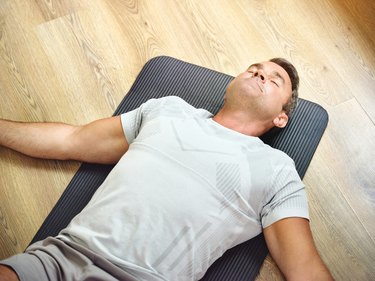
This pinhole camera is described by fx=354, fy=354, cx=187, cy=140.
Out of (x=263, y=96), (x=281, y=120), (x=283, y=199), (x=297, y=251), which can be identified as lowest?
(x=297, y=251)

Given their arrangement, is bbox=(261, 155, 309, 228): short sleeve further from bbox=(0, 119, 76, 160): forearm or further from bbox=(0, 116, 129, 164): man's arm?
bbox=(0, 119, 76, 160): forearm

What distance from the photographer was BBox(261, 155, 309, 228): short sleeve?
1.09 metres

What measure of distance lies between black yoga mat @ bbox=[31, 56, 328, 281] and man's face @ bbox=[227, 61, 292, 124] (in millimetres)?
156

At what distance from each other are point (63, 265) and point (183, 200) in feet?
1.22

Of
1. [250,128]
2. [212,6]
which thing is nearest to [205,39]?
[212,6]

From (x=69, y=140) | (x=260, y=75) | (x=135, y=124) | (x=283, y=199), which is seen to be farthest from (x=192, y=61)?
(x=283, y=199)

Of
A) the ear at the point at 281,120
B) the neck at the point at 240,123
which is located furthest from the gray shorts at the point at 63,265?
the ear at the point at 281,120

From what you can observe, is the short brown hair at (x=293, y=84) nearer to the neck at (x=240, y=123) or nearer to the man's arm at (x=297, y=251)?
the neck at (x=240, y=123)

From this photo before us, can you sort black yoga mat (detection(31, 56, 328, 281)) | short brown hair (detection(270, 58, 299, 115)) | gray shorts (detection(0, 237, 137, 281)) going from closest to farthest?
gray shorts (detection(0, 237, 137, 281)) → black yoga mat (detection(31, 56, 328, 281)) → short brown hair (detection(270, 58, 299, 115))

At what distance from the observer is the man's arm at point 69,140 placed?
4.23 ft

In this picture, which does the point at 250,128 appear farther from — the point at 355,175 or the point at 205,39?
the point at 205,39

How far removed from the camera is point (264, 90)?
4.11 feet

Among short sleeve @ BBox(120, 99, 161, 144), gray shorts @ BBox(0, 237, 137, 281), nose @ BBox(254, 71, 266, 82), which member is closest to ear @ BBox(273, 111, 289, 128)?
nose @ BBox(254, 71, 266, 82)

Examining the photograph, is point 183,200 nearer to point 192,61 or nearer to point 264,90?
point 264,90
